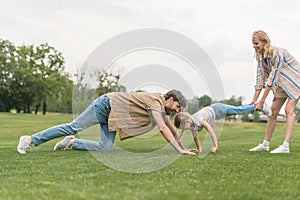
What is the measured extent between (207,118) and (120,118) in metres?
1.55

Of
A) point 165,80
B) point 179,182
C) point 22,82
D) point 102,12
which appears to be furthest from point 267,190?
point 22,82

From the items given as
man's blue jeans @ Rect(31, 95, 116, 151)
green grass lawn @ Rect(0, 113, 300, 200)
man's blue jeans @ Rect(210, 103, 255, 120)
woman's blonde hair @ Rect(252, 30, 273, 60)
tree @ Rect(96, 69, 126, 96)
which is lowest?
green grass lawn @ Rect(0, 113, 300, 200)

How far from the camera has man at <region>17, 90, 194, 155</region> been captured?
7.32m

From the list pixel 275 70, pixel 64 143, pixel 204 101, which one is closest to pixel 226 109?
pixel 204 101

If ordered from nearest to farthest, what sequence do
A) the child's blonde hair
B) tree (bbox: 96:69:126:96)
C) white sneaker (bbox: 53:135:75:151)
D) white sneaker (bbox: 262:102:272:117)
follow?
the child's blonde hair → tree (bbox: 96:69:126:96) → white sneaker (bbox: 53:135:75:151) → white sneaker (bbox: 262:102:272:117)

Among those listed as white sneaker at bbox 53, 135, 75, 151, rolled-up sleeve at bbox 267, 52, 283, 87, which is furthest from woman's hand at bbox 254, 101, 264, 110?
white sneaker at bbox 53, 135, 75, 151

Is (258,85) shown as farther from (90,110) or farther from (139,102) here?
(90,110)

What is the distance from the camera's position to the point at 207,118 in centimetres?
834

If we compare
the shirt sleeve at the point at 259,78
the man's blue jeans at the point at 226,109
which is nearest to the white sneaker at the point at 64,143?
the man's blue jeans at the point at 226,109

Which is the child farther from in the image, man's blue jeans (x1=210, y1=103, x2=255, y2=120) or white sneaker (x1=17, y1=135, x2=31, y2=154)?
white sneaker (x1=17, y1=135, x2=31, y2=154)

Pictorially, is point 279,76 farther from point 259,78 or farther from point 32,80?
point 32,80

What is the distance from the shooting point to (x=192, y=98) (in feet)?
25.5

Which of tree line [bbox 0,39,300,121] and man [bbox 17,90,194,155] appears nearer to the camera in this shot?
man [bbox 17,90,194,155]

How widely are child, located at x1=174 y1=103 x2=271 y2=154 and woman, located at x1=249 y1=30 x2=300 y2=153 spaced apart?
21.0 inches
